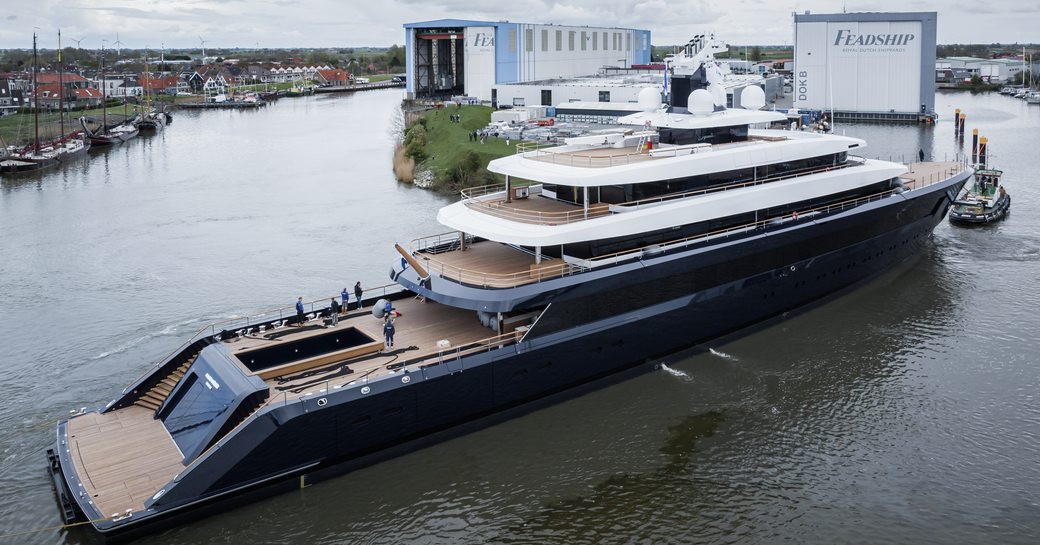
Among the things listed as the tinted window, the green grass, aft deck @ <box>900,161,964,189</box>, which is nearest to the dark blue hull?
the tinted window

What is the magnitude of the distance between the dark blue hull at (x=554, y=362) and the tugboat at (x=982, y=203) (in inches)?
424

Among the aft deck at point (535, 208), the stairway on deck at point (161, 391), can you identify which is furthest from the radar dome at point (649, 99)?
the stairway on deck at point (161, 391)

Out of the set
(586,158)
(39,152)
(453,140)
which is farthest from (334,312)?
(39,152)

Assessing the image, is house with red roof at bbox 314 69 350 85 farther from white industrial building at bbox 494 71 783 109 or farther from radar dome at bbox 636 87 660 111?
radar dome at bbox 636 87 660 111

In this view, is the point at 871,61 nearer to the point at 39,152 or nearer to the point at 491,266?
the point at 491,266

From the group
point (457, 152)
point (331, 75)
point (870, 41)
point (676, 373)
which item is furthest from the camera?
point (331, 75)

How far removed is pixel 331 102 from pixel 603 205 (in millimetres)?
109406

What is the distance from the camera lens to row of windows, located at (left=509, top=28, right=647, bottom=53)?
77.9 metres

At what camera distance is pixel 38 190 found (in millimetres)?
49250

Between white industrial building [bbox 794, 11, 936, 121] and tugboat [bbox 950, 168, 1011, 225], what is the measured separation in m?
30.7

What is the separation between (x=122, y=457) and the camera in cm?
1566

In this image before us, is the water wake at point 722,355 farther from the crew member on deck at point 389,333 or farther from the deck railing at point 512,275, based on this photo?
the crew member on deck at point 389,333

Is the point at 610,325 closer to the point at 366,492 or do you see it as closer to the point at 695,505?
the point at 695,505

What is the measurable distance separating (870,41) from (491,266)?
192 feet
